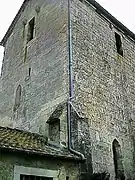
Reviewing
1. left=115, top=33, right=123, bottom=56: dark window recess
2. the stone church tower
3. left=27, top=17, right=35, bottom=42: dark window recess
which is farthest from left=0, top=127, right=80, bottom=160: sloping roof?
left=115, top=33, right=123, bottom=56: dark window recess

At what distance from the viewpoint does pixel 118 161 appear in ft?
33.9

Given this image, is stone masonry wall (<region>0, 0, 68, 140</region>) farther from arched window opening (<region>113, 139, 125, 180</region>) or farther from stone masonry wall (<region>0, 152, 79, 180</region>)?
arched window opening (<region>113, 139, 125, 180</region>)

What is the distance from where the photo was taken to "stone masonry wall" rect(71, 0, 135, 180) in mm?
9703

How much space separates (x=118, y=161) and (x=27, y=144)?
427 centimetres

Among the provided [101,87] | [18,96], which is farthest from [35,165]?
[18,96]

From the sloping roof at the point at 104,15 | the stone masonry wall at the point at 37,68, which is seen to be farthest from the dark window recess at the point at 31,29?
the sloping roof at the point at 104,15

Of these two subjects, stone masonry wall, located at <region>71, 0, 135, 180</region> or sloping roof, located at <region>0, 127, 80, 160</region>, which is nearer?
sloping roof, located at <region>0, 127, 80, 160</region>

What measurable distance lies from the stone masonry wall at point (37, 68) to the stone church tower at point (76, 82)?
0.04m

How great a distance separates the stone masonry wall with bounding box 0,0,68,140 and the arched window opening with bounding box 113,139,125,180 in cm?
283

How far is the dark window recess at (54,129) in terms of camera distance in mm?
9124

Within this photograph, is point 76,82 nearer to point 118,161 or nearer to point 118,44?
point 118,161

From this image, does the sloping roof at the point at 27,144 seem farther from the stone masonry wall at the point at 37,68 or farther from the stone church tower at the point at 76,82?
the stone masonry wall at the point at 37,68

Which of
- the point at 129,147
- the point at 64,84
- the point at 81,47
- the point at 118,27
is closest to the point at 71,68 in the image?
the point at 64,84

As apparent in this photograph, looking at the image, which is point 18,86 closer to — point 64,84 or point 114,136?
point 64,84
